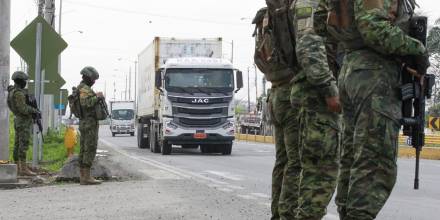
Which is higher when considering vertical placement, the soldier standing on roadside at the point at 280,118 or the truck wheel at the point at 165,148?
the soldier standing on roadside at the point at 280,118

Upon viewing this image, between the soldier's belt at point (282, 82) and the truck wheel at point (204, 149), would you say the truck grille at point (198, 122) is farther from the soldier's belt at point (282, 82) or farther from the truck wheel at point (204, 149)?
the soldier's belt at point (282, 82)

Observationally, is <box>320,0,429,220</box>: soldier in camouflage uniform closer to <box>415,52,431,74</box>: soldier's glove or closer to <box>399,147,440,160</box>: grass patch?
<box>415,52,431,74</box>: soldier's glove

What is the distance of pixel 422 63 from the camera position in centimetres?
434

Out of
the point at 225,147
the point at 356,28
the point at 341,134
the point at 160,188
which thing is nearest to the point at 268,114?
the point at 341,134

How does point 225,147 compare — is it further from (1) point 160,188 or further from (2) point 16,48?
(1) point 160,188

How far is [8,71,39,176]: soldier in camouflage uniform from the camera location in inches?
510

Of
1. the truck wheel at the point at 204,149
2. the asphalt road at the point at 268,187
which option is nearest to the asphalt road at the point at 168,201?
the asphalt road at the point at 268,187

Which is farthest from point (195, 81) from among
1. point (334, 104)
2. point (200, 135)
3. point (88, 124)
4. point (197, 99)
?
point (334, 104)

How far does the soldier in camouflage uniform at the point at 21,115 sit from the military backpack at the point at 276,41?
25.5 ft

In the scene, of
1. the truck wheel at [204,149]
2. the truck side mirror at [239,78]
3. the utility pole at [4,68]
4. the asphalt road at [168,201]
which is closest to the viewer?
the asphalt road at [168,201]

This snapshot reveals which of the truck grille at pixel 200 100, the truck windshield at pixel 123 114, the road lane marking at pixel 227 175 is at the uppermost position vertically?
the truck windshield at pixel 123 114

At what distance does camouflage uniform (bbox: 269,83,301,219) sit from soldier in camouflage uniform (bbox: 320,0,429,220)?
85 cm

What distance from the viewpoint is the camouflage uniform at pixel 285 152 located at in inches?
212

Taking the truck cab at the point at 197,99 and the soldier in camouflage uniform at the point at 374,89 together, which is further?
the truck cab at the point at 197,99
